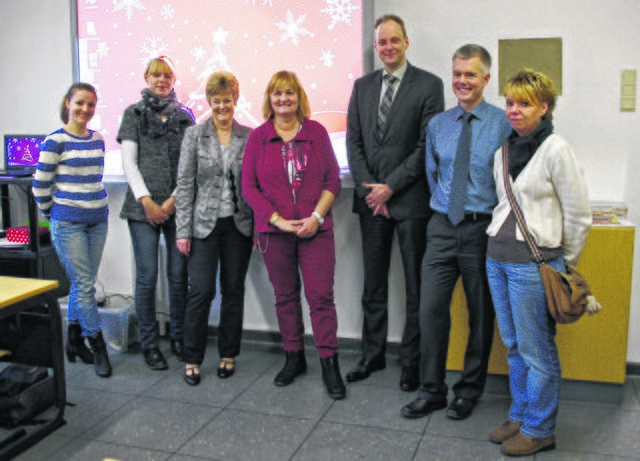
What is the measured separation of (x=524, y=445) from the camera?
7.94ft

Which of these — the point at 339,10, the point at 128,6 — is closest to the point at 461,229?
the point at 339,10

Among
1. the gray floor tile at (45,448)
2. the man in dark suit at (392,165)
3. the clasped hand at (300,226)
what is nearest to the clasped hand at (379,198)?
the man in dark suit at (392,165)

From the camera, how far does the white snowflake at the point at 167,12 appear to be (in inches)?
144

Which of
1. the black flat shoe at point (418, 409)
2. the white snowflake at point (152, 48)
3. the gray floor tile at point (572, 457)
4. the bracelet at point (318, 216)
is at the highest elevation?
the white snowflake at point (152, 48)

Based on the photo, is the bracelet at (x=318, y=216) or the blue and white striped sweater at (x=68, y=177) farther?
the blue and white striped sweater at (x=68, y=177)

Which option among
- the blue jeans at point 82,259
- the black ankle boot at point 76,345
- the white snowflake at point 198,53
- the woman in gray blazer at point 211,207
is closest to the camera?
the woman in gray blazer at point 211,207

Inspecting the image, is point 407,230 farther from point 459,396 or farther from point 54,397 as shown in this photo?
point 54,397

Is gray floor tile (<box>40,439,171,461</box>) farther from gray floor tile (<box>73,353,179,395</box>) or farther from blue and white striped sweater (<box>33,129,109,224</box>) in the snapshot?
blue and white striped sweater (<box>33,129,109,224</box>)

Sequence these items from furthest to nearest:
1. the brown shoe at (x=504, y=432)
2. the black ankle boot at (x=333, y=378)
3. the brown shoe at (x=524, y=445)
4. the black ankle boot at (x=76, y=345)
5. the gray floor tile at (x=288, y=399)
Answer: the black ankle boot at (x=76, y=345)
the black ankle boot at (x=333, y=378)
the gray floor tile at (x=288, y=399)
the brown shoe at (x=504, y=432)
the brown shoe at (x=524, y=445)

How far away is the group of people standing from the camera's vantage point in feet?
7.66

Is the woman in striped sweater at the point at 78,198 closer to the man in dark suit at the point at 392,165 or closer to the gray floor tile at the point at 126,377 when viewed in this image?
the gray floor tile at the point at 126,377

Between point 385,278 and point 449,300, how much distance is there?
0.50 metres

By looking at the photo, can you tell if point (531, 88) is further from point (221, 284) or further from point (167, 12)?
point (167, 12)

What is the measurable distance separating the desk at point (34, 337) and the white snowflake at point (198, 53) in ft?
5.25
